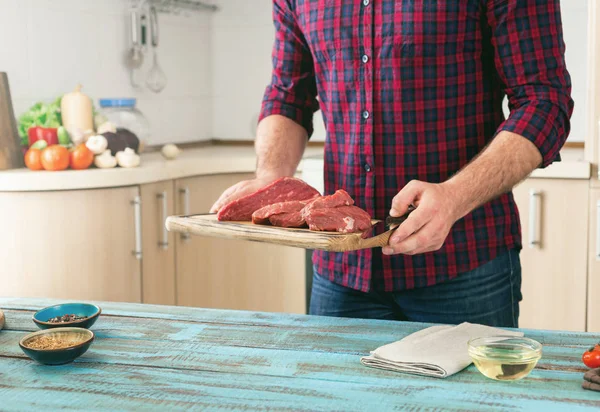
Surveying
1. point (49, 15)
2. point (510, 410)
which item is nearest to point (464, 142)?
point (510, 410)

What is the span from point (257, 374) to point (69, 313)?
1.44ft

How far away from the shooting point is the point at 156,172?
2951 mm

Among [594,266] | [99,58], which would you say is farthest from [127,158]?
[594,266]

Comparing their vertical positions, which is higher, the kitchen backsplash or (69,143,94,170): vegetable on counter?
the kitchen backsplash

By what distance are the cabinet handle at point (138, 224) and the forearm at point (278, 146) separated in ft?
3.57

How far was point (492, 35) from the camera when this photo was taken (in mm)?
1584

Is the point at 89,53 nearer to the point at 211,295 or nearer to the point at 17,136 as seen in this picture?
the point at 17,136

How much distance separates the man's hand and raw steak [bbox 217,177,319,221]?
0.94 ft

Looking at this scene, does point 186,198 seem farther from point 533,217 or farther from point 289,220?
point 289,220

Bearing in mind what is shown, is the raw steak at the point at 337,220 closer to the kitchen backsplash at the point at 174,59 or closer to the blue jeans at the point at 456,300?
the blue jeans at the point at 456,300

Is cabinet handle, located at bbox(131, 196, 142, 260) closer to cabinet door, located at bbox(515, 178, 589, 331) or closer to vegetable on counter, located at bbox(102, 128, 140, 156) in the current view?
vegetable on counter, located at bbox(102, 128, 140, 156)

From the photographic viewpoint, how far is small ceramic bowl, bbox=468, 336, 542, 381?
45.0 inches

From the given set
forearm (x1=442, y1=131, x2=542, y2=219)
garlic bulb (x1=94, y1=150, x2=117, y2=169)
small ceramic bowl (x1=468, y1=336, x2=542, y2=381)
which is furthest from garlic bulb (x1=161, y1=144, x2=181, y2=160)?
small ceramic bowl (x1=468, y1=336, x2=542, y2=381)

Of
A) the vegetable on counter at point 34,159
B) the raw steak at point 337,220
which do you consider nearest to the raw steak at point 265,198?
the raw steak at point 337,220
